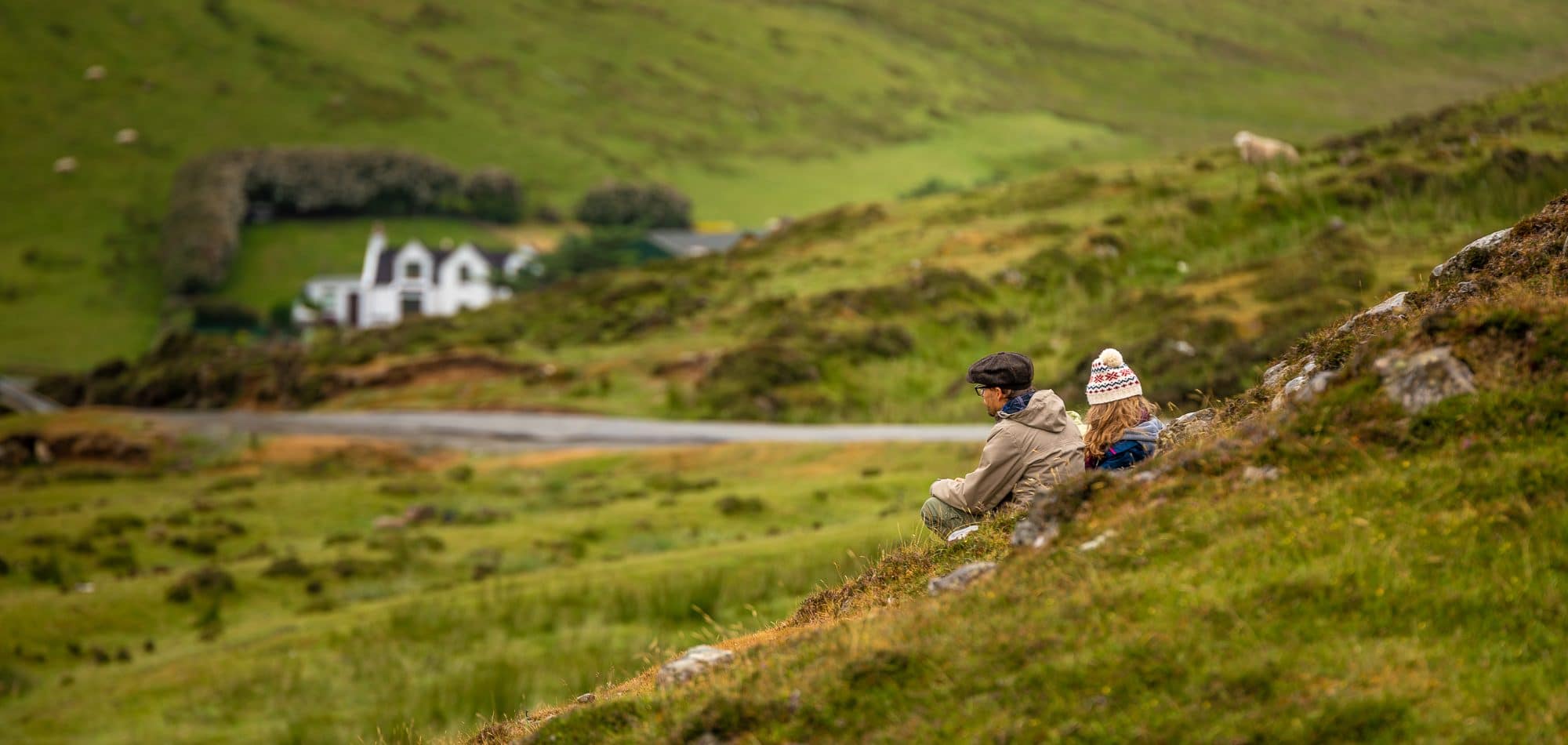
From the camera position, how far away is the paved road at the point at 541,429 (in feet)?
151

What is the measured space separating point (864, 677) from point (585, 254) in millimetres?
126332

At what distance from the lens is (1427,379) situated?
917 cm

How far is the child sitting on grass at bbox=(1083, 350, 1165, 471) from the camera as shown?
11742 millimetres

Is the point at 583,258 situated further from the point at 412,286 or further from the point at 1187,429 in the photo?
the point at 1187,429

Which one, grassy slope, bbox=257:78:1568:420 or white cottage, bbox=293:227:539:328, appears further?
white cottage, bbox=293:227:539:328

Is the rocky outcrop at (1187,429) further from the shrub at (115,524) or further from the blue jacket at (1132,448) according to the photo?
the shrub at (115,524)

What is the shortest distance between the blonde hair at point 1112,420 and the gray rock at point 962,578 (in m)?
2.46

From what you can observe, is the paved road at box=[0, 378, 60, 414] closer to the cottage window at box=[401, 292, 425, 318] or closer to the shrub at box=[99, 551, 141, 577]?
the shrub at box=[99, 551, 141, 577]

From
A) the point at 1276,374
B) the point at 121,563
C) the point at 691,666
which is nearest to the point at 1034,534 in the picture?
the point at 691,666

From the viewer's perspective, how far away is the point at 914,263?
64.8m

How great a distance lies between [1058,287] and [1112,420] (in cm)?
4762

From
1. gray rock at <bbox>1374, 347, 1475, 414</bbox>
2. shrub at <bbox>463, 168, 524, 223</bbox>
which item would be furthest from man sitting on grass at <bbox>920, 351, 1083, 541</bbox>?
shrub at <bbox>463, 168, 524, 223</bbox>

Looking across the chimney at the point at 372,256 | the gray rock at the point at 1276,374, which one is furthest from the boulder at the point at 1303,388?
the chimney at the point at 372,256

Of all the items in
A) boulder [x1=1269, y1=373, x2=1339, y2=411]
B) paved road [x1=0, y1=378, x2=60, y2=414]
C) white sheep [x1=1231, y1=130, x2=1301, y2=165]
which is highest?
white sheep [x1=1231, y1=130, x2=1301, y2=165]
